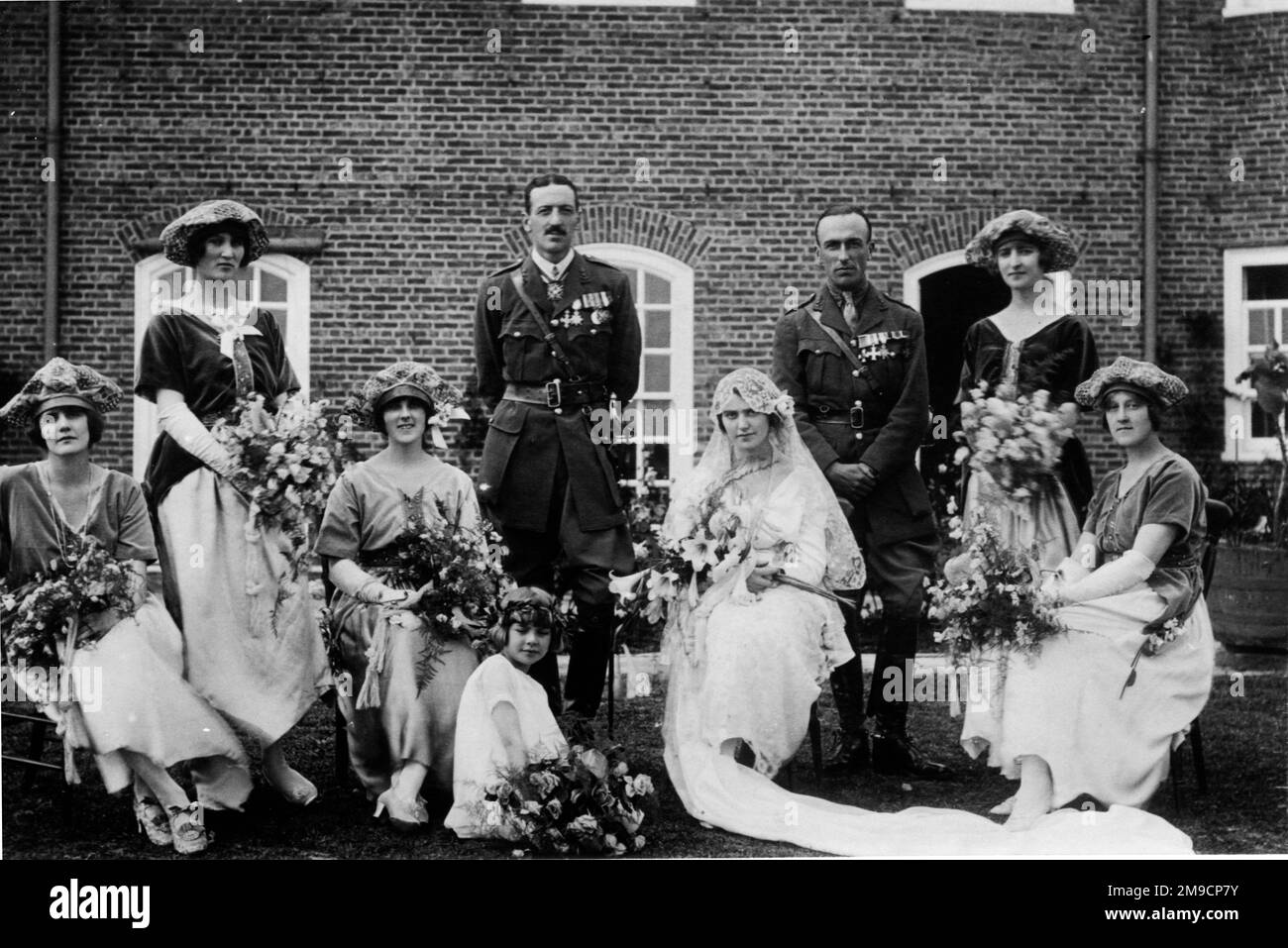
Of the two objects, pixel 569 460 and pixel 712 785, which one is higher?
pixel 569 460

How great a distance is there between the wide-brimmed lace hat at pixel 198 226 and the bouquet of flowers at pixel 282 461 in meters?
0.63

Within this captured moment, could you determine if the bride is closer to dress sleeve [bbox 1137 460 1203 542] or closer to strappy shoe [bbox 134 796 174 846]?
dress sleeve [bbox 1137 460 1203 542]

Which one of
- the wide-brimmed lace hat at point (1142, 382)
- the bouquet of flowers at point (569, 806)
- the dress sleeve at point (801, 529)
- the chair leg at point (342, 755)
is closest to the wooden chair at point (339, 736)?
the chair leg at point (342, 755)

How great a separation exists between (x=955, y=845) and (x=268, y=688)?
2483 millimetres

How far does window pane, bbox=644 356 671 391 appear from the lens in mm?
10648

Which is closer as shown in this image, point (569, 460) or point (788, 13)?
point (569, 460)

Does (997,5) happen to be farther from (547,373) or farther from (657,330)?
(547,373)

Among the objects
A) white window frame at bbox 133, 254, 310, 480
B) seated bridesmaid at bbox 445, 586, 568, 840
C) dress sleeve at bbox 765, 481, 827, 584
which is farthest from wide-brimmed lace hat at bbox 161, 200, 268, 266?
white window frame at bbox 133, 254, 310, 480

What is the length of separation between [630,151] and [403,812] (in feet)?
20.9

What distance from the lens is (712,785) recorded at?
5312 millimetres

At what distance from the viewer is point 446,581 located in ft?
17.4
